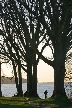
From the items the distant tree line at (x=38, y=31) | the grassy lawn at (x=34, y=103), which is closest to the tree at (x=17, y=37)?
the distant tree line at (x=38, y=31)

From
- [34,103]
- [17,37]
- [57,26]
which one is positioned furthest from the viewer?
[17,37]

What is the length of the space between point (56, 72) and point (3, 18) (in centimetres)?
766

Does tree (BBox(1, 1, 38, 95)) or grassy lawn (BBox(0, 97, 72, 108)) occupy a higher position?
tree (BBox(1, 1, 38, 95))

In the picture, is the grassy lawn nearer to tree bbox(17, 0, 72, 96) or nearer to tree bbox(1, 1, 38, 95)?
tree bbox(17, 0, 72, 96)

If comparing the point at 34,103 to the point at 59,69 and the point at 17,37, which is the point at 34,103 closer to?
the point at 59,69

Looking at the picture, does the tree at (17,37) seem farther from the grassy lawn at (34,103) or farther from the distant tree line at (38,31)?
the grassy lawn at (34,103)

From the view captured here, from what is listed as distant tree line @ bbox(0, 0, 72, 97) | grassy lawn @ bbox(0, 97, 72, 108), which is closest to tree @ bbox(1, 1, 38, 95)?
distant tree line @ bbox(0, 0, 72, 97)

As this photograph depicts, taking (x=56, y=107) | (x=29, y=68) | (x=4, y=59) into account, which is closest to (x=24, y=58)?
(x=29, y=68)

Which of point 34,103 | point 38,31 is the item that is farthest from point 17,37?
point 34,103

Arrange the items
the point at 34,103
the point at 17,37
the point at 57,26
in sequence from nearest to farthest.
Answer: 1. the point at 34,103
2. the point at 57,26
3. the point at 17,37

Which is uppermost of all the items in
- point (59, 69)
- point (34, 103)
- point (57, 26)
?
point (57, 26)

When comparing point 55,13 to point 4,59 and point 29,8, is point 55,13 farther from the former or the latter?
point 4,59

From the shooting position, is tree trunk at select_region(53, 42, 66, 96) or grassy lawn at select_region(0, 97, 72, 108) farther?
tree trunk at select_region(53, 42, 66, 96)

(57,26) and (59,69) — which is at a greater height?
(57,26)
